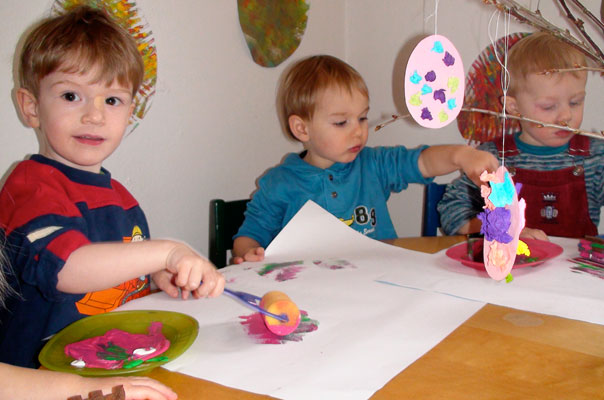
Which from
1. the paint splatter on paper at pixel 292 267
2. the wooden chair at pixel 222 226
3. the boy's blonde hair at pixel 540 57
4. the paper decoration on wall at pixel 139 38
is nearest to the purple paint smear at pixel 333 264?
the paint splatter on paper at pixel 292 267

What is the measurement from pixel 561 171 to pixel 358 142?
546mm

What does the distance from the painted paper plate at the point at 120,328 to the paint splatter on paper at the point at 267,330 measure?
0.07 m

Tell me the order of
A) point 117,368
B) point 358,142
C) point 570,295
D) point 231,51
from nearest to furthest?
1. point 117,368
2. point 570,295
3. point 358,142
4. point 231,51

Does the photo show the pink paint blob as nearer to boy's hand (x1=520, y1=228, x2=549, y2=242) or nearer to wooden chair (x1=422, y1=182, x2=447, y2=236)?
boy's hand (x1=520, y1=228, x2=549, y2=242)

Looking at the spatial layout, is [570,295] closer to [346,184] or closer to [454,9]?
[346,184]

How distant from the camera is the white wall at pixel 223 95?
1.28m

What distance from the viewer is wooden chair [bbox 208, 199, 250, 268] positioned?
1217 millimetres

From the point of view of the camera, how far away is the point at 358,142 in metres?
1.32

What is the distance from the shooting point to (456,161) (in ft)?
3.46

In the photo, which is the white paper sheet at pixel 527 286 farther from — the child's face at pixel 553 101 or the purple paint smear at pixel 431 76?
the child's face at pixel 553 101

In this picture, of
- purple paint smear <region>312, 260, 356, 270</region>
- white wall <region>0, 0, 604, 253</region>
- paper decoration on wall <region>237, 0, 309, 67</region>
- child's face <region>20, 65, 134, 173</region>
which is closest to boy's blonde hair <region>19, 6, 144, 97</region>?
child's face <region>20, 65, 134, 173</region>

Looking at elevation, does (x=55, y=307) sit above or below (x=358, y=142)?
below

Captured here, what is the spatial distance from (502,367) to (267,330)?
25 centimetres

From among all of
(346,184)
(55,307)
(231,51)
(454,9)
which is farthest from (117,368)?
(454,9)
